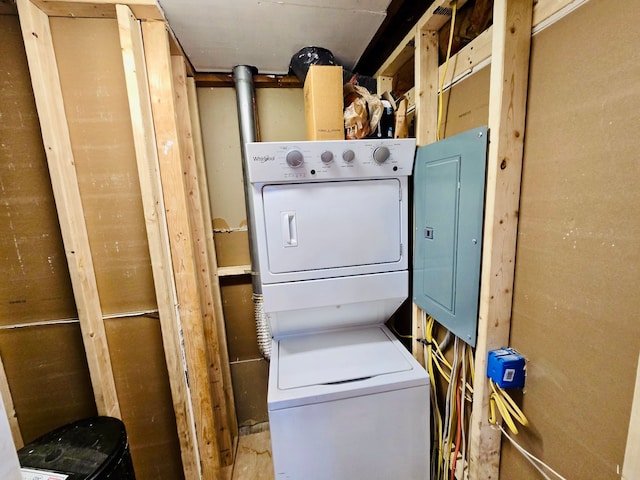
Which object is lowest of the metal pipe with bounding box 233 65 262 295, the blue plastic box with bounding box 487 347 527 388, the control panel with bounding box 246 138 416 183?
the blue plastic box with bounding box 487 347 527 388

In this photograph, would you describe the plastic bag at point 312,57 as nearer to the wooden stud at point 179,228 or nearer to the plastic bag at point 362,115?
the plastic bag at point 362,115

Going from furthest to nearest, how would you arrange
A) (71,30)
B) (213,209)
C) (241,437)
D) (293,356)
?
(241,437)
(213,209)
(293,356)
(71,30)

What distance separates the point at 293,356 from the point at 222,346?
0.84 m

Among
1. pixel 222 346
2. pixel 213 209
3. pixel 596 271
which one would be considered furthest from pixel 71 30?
pixel 596 271

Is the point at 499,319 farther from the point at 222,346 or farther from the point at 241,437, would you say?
the point at 241,437

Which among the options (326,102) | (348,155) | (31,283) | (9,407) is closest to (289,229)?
(348,155)

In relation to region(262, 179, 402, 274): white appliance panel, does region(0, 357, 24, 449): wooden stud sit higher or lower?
lower

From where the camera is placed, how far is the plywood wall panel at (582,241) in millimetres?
598

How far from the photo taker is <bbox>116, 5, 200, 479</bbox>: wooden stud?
112 cm

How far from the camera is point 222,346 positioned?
76.5 inches

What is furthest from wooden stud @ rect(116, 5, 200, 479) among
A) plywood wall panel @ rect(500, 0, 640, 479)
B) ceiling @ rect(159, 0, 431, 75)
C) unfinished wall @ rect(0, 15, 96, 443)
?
plywood wall panel @ rect(500, 0, 640, 479)

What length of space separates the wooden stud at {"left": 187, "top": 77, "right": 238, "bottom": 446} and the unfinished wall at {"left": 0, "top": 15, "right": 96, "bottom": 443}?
28.9 inches

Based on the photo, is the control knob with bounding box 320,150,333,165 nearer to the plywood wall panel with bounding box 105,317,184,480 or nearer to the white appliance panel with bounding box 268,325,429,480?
the white appliance panel with bounding box 268,325,429,480

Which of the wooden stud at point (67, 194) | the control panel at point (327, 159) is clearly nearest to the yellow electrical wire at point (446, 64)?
the control panel at point (327, 159)
